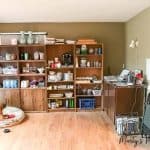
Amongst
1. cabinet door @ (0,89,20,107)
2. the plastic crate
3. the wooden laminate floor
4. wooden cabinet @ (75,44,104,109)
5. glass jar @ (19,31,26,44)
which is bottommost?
the wooden laminate floor

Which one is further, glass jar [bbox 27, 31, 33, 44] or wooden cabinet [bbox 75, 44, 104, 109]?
wooden cabinet [bbox 75, 44, 104, 109]

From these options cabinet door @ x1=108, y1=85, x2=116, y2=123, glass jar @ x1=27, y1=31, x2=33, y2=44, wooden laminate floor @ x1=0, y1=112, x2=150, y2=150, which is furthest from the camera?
glass jar @ x1=27, y1=31, x2=33, y2=44

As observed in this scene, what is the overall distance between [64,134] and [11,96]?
2.17 metres

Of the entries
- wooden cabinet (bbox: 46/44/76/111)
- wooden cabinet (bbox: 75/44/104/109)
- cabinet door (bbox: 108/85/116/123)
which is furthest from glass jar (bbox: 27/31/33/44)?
cabinet door (bbox: 108/85/116/123)

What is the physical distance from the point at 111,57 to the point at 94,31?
83 cm

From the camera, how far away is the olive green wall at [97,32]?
6227 mm

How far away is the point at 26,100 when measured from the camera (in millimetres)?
6094

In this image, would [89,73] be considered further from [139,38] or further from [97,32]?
[139,38]

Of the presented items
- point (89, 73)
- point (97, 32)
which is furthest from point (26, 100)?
point (97, 32)

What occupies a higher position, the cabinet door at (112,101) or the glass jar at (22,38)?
the glass jar at (22,38)

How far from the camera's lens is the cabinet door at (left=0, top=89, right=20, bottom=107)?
6.06 metres

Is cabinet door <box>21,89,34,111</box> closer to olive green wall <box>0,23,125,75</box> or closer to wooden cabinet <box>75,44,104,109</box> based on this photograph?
wooden cabinet <box>75,44,104,109</box>

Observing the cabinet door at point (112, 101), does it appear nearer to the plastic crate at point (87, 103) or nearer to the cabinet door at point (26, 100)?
the plastic crate at point (87, 103)

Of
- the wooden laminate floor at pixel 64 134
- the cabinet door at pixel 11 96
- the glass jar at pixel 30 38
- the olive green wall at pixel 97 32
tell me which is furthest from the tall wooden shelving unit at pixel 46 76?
the wooden laminate floor at pixel 64 134
